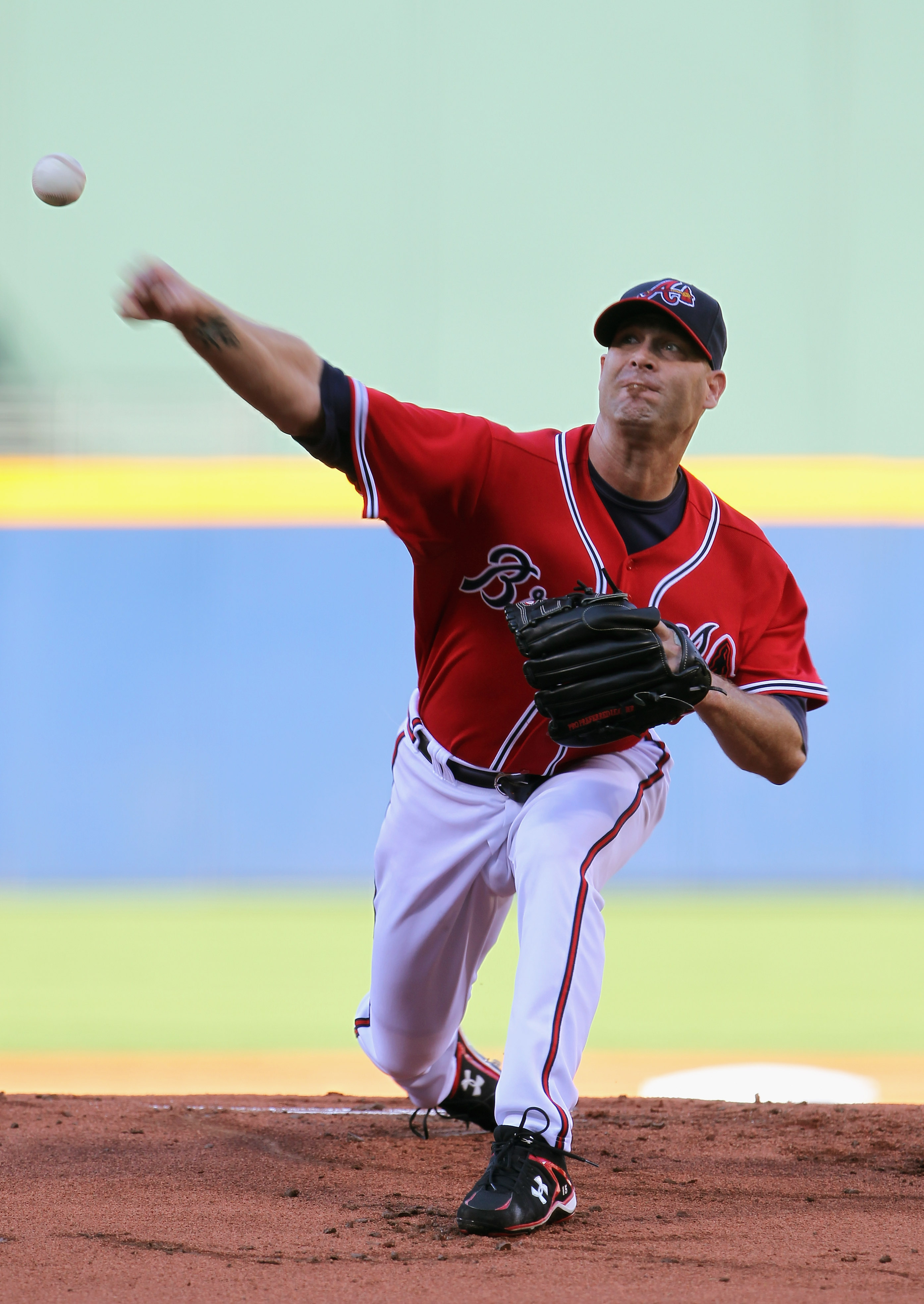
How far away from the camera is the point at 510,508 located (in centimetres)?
238

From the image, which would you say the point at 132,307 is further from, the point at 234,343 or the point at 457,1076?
the point at 457,1076

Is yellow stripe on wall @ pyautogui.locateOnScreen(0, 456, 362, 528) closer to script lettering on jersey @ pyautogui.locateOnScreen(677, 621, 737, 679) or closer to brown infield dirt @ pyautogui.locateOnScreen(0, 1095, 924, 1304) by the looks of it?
brown infield dirt @ pyautogui.locateOnScreen(0, 1095, 924, 1304)

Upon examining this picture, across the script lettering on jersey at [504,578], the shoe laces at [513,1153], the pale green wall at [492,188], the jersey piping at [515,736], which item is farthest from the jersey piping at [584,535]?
the pale green wall at [492,188]

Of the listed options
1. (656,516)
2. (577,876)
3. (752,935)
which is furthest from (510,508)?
(752,935)

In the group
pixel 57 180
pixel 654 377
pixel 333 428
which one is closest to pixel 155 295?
pixel 333 428

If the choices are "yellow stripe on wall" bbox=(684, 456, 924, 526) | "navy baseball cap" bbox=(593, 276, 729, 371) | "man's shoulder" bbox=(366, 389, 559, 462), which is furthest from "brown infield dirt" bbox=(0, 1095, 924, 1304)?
"yellow stripe on wall" bbox=(684, 456, 924, 526)

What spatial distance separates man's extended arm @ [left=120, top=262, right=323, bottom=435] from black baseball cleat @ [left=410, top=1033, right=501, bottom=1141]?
157 cm

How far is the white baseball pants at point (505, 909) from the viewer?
6.78 feet

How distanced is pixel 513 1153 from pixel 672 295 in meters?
1.62

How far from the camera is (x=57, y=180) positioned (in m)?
2.28

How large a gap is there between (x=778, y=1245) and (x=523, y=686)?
107 centimetres

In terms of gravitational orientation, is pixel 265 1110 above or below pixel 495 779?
below

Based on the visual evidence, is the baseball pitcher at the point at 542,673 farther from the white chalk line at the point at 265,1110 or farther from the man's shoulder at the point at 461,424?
the white chalk line at the point at 265,1110

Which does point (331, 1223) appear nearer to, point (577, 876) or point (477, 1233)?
point (477, 1233)
